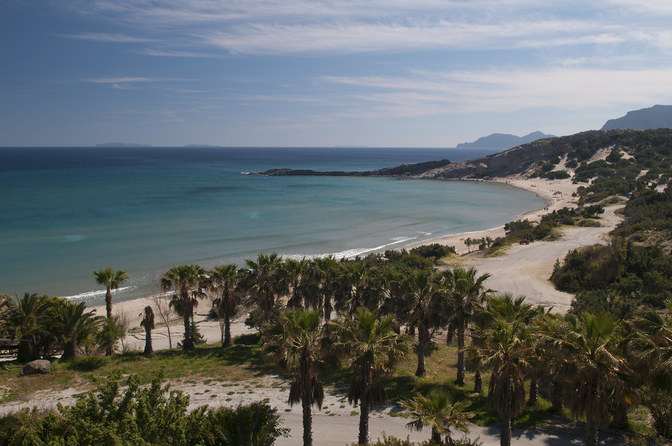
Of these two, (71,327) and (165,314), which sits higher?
(71,327)

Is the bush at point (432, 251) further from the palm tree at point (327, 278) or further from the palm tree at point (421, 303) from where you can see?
the palm tree at point (421, 303)

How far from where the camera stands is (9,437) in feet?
37.5

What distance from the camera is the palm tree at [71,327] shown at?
2175 centimetres

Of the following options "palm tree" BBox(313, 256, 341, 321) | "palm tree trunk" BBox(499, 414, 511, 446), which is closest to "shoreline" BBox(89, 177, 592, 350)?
"palm tree" BBox(313, 256, 341, 321)

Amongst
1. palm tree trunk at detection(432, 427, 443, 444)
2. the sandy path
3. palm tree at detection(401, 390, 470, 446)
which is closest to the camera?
palm tree at detection(401, 390, 470, 446)

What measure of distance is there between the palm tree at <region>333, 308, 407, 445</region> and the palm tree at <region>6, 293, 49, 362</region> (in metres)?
17.4

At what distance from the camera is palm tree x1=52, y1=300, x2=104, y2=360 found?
71.4 feet

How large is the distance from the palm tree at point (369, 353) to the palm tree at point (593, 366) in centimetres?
450

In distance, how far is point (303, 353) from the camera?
12.4 metres

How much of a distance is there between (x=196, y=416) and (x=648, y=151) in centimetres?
14096

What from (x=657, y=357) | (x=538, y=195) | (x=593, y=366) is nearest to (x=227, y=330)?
(x=593, y=366)

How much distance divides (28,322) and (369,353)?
1846 centimetres

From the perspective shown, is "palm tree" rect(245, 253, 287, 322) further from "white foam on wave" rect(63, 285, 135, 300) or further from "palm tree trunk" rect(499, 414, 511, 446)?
"white foam on wave" rect(63, 285, 135, 300)

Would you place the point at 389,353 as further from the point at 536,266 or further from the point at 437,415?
the point at 536,266
